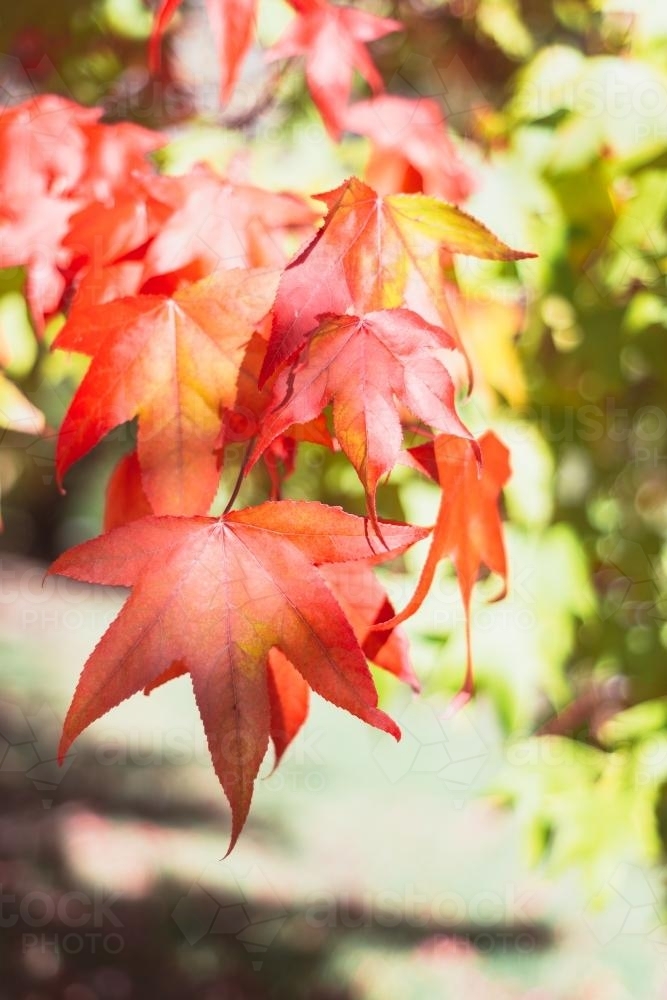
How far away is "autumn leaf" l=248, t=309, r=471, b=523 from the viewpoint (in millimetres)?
688

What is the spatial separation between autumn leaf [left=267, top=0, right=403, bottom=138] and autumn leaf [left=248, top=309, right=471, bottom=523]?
0.76m

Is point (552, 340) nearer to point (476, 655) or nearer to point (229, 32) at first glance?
point (476, 655)

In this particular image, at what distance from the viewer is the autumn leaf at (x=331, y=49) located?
141 centimetres

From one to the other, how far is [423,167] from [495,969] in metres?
2.35

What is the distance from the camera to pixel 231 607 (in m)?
0.74
